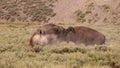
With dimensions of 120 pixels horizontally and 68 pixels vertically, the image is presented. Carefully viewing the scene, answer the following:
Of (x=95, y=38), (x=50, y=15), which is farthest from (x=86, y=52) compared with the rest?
(x=50, y=15)

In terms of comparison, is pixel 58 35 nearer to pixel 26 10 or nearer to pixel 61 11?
pixel 61 11

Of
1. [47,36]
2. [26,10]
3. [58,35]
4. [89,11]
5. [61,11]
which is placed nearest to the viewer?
[47,36]

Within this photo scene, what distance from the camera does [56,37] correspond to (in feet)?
37.0

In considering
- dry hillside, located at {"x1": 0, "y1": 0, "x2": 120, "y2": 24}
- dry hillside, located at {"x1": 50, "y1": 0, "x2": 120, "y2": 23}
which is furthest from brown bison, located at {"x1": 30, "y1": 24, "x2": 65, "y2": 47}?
dry hillside, located at {"x1": 50, "y1": 0, "x2": 120, "y2": 23}

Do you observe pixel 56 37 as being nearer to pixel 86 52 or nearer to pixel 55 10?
pixel 86 52

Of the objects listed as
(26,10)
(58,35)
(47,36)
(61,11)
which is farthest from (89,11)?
(47,36)

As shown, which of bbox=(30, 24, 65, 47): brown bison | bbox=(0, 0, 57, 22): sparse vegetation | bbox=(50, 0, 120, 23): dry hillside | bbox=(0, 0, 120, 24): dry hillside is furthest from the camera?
bbox=(0, 0, 57, 22): sparse vegetation

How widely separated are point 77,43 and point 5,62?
5173 millimetres

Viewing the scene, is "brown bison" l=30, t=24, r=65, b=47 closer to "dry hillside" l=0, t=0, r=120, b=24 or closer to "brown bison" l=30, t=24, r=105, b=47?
"brown bison" l=30, t=24, r=105, b=47

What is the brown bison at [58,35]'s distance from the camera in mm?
11086

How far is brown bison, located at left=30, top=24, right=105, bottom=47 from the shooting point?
1109 cm

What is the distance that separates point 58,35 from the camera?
11344mm

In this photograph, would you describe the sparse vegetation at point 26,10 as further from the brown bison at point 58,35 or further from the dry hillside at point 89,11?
the brown bison at point 58,35

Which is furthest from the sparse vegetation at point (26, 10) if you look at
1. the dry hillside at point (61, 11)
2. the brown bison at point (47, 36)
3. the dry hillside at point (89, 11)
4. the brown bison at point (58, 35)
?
the brown bison at point (47, 36)
